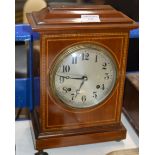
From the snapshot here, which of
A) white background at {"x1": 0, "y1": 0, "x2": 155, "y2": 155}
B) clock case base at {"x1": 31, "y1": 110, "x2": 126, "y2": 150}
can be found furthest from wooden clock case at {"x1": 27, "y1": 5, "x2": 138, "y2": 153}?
white background at {"x1": 0, "y1": 0, "x2": 155, "y2": 155}

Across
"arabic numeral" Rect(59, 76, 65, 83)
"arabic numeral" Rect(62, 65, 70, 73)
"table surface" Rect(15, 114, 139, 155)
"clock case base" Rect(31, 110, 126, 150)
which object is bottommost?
"table surface" Rect(15, 114, 139, 155)

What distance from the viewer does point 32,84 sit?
2.92ft

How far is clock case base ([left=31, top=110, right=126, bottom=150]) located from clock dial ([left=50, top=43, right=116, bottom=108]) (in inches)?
2.9

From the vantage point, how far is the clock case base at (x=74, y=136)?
772 millimetres

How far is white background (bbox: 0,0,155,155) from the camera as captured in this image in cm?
51

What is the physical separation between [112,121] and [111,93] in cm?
8

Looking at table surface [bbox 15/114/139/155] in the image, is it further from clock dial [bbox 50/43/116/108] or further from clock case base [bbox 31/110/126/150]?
clock dial [bbox 50/43/116/108]
